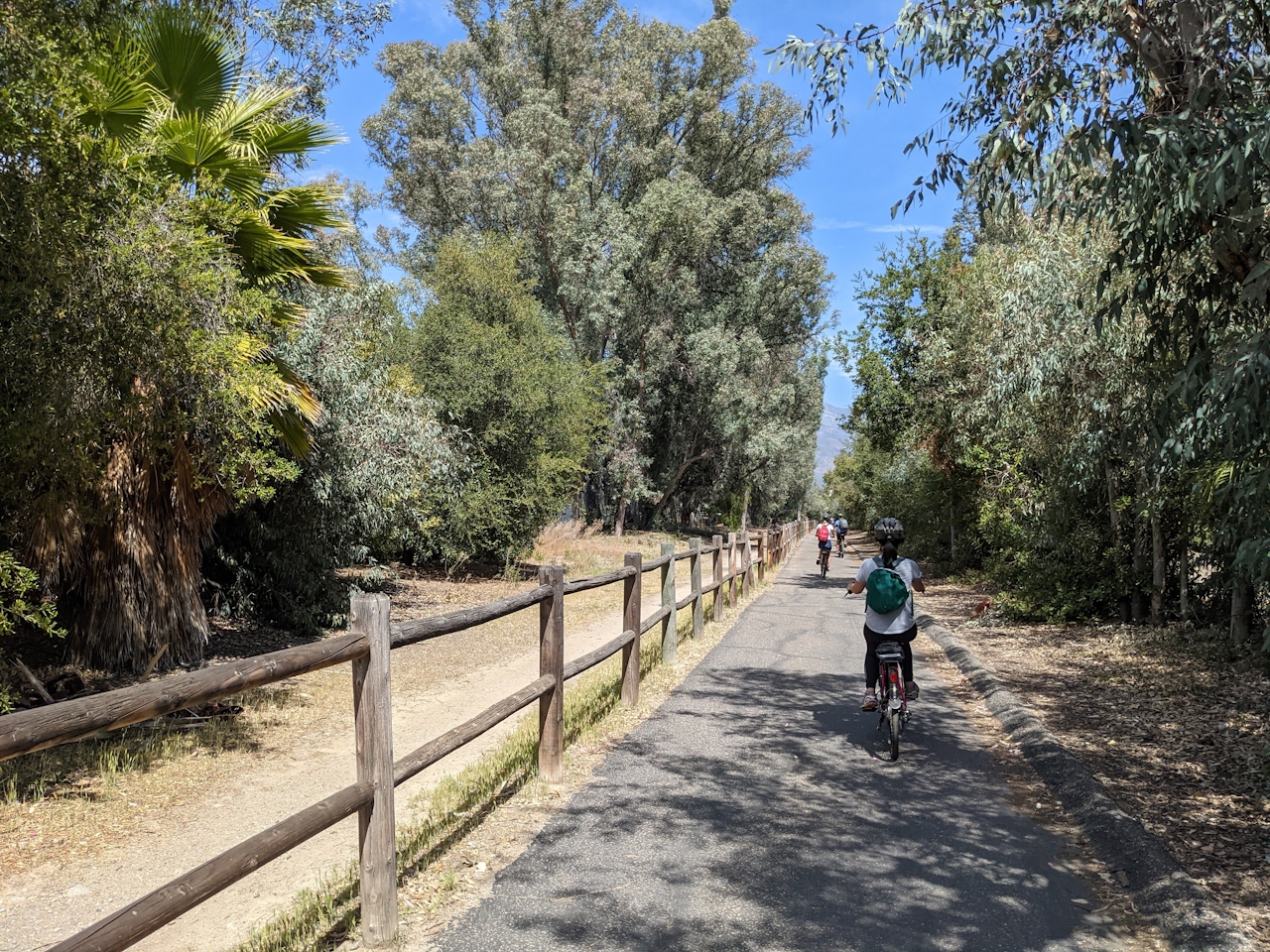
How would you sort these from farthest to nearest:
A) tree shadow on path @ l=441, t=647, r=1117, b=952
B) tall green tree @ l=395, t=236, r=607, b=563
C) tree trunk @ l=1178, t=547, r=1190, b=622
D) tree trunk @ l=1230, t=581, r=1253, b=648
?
tall green tree @ l=395, t=236, r=607, b=563 → tree trunk @ l=1178, t=547, r=1190, b=622 → tree trunk @ l=1230, t=581, r=1253, b=648 → tree shadow on path @ l=441, t=647, r=1117, b=952

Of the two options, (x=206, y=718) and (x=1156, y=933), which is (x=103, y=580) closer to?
(x=206, y=718)

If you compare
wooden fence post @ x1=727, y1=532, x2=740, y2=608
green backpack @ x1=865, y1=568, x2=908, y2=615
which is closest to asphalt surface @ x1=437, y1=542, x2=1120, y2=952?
green backpack @ x1=865, y1=568, x2=908, y2=615

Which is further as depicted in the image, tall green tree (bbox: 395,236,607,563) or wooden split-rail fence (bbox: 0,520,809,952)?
tall green tree (bbox: 395,236,607,563)

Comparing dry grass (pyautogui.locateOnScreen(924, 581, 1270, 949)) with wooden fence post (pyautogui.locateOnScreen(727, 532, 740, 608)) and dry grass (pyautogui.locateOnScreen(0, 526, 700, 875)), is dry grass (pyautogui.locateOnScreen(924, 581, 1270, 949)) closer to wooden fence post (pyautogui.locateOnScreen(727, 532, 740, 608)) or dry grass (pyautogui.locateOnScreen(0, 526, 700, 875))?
wooden fence post (pyautogui.locateOnScreen(727, 532, 740, 608))

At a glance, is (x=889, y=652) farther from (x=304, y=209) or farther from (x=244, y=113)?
(x=244, y=113)

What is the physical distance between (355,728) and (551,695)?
6.01 ft

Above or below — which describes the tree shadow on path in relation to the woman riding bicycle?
below

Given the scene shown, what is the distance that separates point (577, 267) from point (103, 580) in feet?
73.6

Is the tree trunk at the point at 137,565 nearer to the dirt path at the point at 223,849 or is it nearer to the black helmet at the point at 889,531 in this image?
the dirt path at the point at 223,849

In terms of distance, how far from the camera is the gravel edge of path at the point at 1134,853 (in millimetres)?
3721

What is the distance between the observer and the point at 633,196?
34344 millimetres

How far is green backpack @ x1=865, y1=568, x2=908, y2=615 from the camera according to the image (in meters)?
6.97

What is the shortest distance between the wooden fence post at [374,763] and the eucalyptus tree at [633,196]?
26.8 m

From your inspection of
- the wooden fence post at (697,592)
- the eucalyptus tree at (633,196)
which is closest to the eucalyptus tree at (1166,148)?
Result: the wooden fence post at (697,592)
